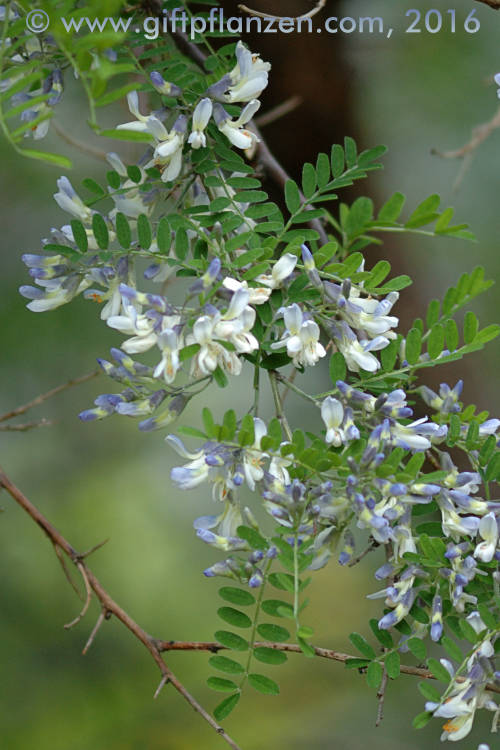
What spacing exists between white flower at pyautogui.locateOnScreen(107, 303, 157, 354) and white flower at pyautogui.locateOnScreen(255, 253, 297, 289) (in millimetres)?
57

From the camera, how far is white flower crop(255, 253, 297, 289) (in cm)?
37

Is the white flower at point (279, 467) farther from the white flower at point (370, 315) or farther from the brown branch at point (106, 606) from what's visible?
the brown branch at point (106, 606)

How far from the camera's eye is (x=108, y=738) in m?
1.21

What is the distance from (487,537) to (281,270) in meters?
0.15

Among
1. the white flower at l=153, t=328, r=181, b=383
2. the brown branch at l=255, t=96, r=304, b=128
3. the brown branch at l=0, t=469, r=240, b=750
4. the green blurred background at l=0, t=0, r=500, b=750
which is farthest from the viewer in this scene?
the green blurred background at l=0, t=0, r=500, b=750

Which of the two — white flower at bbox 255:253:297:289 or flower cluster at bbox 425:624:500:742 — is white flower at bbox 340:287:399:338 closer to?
white flower at bbox 255:253:297:289

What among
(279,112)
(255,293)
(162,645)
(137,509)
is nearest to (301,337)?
(255,293)

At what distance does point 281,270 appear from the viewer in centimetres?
38

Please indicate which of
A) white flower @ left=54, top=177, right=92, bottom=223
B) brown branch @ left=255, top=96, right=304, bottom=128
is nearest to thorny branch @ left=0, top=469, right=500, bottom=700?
white flower @ left=54, top=177, right=92, bottom=223

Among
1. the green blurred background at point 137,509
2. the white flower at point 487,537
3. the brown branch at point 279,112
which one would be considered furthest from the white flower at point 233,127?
the green blurred background at point 137,509

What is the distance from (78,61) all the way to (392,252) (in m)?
0.62

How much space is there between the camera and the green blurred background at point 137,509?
122cm

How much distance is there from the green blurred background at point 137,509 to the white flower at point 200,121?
761 millimetres

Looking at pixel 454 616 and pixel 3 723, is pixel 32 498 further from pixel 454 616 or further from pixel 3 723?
pixel 454 616
